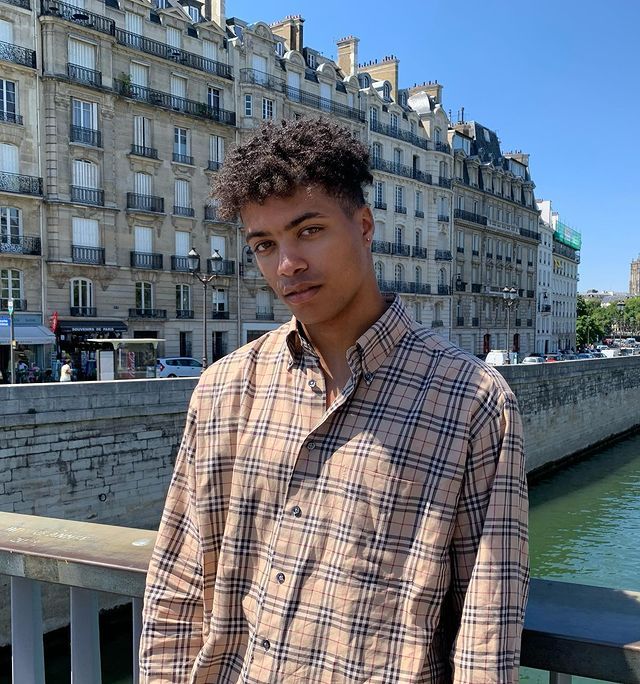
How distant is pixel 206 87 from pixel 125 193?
6.38 metres

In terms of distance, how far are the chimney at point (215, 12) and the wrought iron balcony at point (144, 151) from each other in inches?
290

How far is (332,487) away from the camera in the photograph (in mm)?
1439

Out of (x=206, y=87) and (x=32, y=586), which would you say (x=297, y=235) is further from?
(x=206, y=87)

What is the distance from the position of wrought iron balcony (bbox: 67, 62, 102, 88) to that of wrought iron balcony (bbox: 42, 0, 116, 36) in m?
1.44

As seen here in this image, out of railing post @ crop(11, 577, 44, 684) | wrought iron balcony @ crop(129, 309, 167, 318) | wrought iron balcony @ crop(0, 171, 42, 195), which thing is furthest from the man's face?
wrought iron balcony @ crop(129, 309, 167, 318)

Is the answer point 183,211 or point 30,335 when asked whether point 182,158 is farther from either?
point 30,335

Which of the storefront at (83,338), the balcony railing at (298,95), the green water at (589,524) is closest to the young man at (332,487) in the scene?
the green water at (589,524)

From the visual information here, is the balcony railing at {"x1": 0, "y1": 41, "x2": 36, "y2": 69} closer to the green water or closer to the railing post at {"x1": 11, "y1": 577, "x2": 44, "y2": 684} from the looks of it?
the green water

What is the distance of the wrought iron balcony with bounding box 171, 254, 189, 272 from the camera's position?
27859mm

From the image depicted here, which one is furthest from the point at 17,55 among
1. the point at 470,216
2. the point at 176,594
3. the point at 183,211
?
the point at 470,216

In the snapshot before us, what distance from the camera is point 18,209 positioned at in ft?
76.4

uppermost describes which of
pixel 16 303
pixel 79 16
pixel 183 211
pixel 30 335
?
pixel 79 16

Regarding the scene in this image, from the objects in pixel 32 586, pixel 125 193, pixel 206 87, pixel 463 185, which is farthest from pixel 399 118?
pixel 32 586

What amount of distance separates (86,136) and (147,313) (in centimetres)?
687
